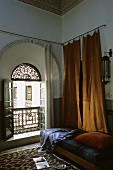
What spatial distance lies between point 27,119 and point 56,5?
3.85 metres

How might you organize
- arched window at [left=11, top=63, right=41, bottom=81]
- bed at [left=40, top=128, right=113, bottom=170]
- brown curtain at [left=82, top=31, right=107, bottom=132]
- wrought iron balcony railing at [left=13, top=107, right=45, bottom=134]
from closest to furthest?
bed at [left=40, top=128, right=113, bottom=170] < brown curtain at [left=82, top=31, right=107, bottom=132] < arched window at [left=11, top=63, right=41, bottom=81] < wrought iron balcony railing at [left=13, top=107, right=45, bottom=134]

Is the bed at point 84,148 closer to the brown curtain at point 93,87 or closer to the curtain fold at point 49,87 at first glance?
the brown curtain at point 93,87

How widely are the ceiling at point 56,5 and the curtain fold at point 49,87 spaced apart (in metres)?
1.12

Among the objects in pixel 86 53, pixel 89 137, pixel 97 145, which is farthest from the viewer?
pixel 86 53

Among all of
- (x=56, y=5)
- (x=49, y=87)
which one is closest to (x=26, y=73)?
(x=49, y=87)

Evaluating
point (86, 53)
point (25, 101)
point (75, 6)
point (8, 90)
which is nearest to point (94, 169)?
point (86, 53)

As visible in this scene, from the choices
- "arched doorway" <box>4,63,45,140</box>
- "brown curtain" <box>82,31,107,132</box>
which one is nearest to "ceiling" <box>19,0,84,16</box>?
"brown curtain" <box>82,31,107,132</box>

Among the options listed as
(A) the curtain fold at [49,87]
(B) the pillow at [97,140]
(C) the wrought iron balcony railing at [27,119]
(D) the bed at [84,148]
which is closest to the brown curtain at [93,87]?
(D) the bed at [84,148]

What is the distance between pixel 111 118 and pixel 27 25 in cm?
316

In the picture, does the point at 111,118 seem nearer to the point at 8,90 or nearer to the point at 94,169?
the point at 94,169

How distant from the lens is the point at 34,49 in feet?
16.5

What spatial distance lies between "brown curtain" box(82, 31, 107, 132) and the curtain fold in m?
1.02

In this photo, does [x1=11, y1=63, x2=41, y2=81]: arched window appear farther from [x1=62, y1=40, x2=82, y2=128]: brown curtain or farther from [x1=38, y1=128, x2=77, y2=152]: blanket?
[x1=38, y1=128, x2=77, y2=152]: blanket

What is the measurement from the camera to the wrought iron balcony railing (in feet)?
17.4
